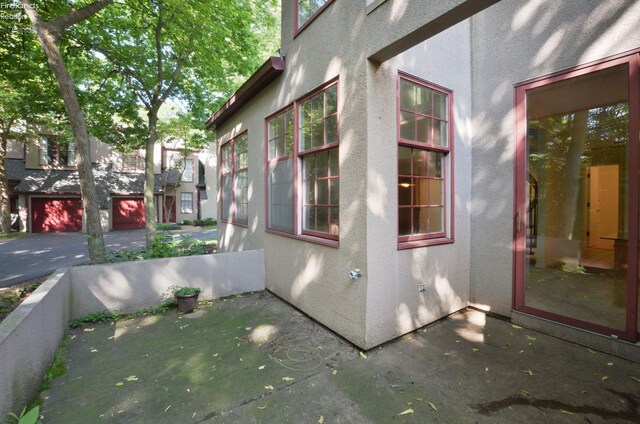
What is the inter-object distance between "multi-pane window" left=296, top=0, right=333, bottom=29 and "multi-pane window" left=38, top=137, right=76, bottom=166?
19963 millimetres

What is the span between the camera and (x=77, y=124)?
206 inches

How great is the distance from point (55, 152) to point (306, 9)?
70.2 ft

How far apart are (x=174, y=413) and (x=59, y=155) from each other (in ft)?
74.4

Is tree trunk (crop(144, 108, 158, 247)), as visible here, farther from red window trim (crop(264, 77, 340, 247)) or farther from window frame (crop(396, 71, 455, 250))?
window frame (crop(396, 71, 455, 250))

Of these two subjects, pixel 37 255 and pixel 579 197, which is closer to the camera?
pixel 579 197

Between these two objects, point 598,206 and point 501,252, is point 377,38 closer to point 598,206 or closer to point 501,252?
point 501,252

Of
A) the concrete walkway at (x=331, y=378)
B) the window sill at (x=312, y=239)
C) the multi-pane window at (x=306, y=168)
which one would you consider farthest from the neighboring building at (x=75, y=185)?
the concrete walkway at (x=331, y=378)

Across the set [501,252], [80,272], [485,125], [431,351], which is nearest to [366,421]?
[431,351]

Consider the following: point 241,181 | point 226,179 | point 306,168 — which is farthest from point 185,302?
point 226,179

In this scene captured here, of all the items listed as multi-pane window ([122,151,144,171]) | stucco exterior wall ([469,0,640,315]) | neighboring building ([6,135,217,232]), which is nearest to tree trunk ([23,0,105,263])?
stucco exterior wall ([469,0,640,315])

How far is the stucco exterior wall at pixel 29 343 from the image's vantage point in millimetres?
2072

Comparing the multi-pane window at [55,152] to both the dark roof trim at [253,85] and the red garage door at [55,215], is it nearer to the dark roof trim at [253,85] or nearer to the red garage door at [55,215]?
the red garage door at [55,215]

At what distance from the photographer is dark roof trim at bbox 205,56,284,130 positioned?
4840 millimetres

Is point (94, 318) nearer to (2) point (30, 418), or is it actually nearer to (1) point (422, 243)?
(2) point (30, 418)
